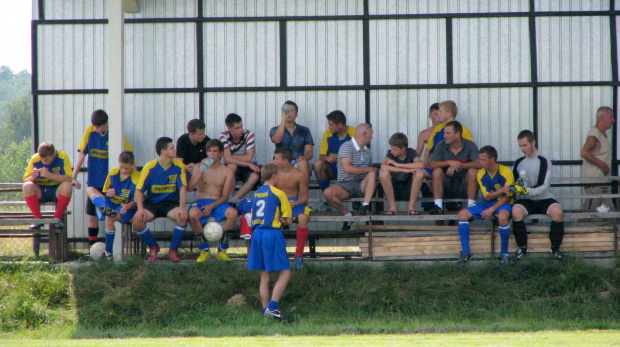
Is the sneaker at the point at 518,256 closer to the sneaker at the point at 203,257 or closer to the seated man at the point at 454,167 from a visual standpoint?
the seated man at the point at 454,167

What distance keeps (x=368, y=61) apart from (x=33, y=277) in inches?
247

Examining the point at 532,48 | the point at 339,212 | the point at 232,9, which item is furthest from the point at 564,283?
the point at 232,9

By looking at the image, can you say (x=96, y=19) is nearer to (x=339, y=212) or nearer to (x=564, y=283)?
(x=339, y=212)

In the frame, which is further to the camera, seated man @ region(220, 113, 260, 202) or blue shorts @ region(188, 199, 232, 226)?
seated man @ region(220, 113, 260, 202)

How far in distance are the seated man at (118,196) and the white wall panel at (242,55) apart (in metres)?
2.53

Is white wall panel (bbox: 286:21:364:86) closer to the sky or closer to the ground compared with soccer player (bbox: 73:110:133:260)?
closer to the sky

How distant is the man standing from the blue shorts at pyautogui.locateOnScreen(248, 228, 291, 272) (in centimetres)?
564

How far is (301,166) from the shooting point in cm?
1187

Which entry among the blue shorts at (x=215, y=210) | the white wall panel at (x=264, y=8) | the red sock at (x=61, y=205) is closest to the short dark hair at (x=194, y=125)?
the blue shorts at (x=215, y=210)

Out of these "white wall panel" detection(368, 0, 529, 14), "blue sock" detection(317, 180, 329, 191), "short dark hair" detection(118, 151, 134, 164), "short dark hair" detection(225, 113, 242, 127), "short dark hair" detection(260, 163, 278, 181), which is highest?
"white wall panel" detection(368, 0, 529, 14)

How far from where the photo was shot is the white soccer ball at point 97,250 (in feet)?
37.3

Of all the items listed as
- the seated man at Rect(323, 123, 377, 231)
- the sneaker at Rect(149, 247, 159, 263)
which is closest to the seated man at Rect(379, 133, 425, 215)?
the seated man at Rect(323, 123, 377, 231)

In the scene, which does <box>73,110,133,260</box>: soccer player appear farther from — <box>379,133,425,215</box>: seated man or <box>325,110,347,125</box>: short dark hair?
<box>379,133,425,215</box>: seated man

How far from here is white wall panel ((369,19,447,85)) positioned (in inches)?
520
